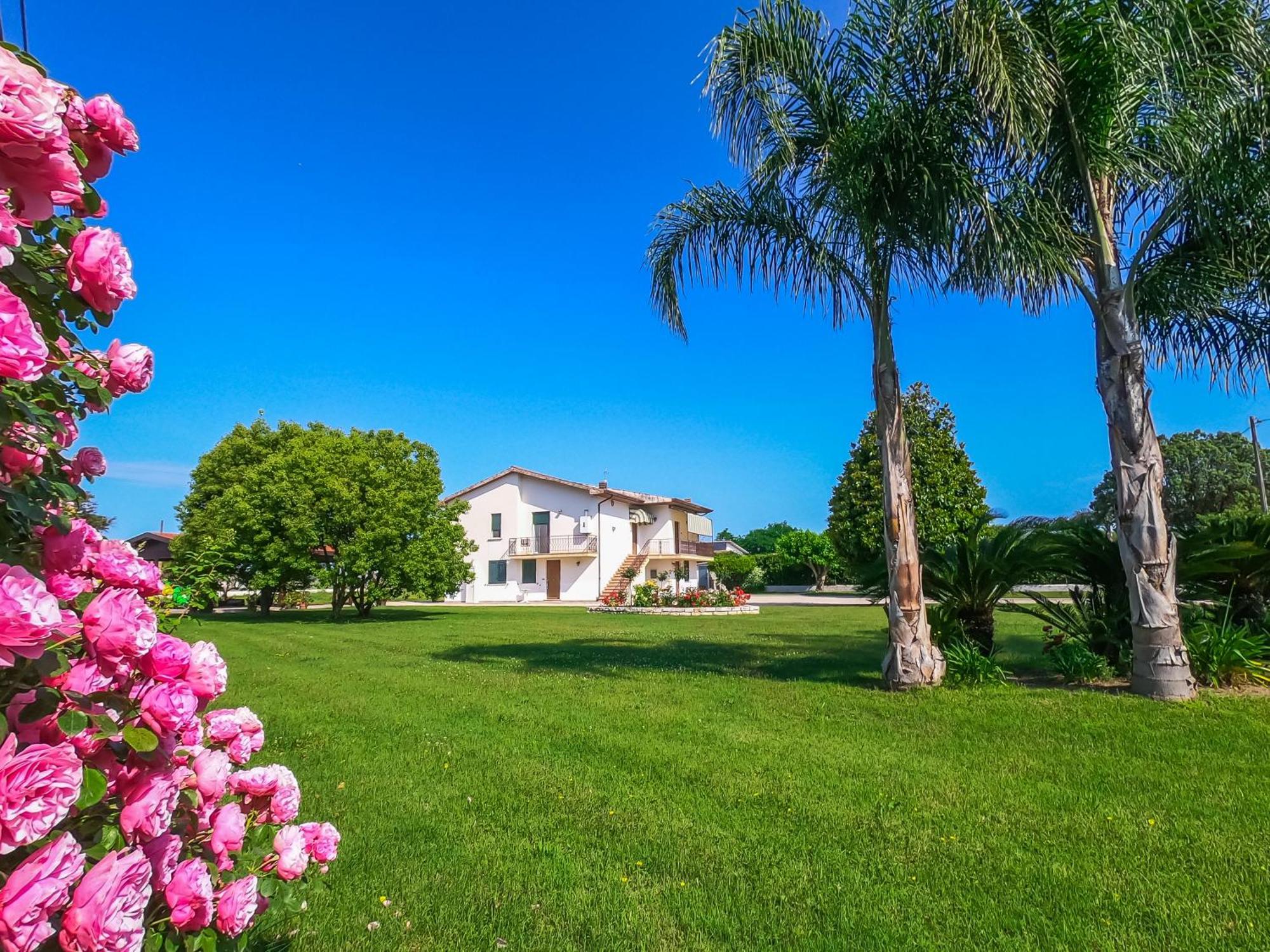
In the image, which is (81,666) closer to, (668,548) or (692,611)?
(692,611)

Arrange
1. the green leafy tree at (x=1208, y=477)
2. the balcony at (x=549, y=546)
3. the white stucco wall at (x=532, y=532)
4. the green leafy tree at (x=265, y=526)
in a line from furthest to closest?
1. the green leafy tree at (x=1208, y=477)
2. the white stucco wall at (x=532, y=532)
3. the balcony at (x=549, y=546)
4. the green leafy tree at (x=265, y=526)

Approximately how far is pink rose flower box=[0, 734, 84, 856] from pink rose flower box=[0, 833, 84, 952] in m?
0.06

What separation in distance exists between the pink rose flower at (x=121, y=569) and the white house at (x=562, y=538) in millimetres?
37537

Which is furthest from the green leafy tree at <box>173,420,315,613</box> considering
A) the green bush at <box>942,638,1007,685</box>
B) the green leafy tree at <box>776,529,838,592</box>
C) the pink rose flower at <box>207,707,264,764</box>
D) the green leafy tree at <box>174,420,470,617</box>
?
the green leafy tree at <box>776,529,838,592</box>

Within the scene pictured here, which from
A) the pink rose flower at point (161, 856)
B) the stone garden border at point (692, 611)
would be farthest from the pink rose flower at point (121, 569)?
the stone garden border at point (692, 611)

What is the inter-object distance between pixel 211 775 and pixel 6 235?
1273 mm

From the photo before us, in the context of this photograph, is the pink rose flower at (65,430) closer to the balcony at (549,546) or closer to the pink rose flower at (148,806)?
the pink rose flower at (148,806)

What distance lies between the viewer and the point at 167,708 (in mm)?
1471

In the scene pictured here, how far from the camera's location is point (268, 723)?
Answer: 702cm

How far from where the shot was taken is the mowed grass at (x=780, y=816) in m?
2.97

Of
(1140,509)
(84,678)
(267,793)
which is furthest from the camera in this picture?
(1140,509)

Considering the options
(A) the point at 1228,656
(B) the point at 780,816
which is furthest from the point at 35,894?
(A) the point at 1228,656

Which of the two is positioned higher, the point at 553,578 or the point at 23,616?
the point at 553,578

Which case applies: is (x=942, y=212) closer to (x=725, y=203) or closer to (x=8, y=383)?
(x=725, y=203)
